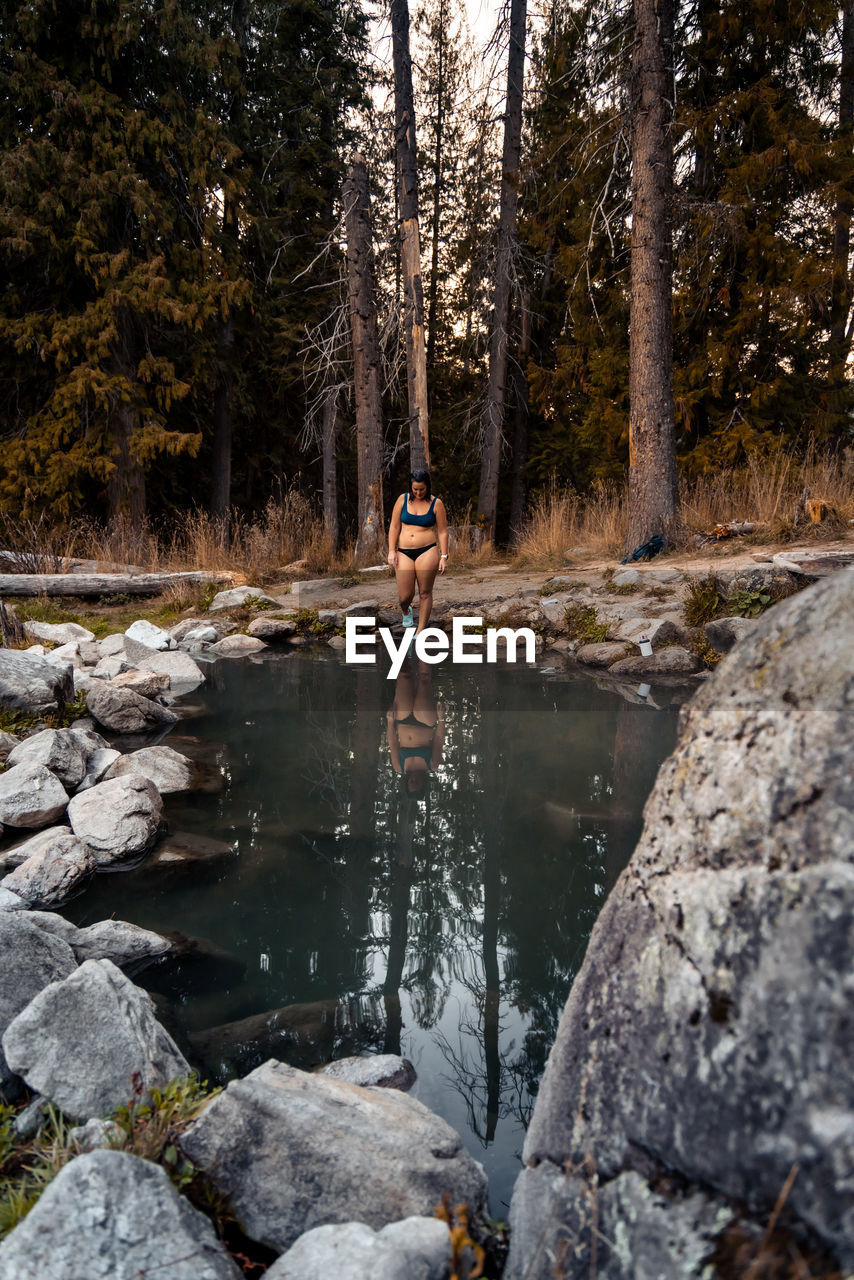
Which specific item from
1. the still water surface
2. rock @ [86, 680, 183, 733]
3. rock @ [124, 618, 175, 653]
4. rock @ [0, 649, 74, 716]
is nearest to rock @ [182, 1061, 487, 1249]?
the still water surface

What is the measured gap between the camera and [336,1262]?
1.36 meters

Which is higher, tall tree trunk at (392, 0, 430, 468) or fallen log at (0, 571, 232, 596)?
tall tree trunk at (392, 0, 430, 468)

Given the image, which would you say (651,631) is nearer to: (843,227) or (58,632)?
(58,632)

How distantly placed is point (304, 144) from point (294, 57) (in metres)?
2.18

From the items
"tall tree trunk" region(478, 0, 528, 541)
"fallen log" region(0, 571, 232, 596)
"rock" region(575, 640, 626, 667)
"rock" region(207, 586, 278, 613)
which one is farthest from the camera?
"tall tree trunk" region(478, 0, 528, 541)

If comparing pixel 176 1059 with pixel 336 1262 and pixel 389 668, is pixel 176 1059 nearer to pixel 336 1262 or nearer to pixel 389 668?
pixel 336 1262

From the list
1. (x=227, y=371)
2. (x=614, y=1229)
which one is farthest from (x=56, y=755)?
(x=227, y=371)

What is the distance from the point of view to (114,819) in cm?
406

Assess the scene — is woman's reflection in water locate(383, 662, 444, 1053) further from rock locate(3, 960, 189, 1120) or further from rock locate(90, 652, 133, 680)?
rock locate(90, 652, 133, 680)

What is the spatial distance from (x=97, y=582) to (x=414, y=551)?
17.9ft

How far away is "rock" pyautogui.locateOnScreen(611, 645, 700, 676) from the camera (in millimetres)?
7559

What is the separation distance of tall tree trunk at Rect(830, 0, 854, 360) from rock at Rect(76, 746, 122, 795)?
13.0 meters

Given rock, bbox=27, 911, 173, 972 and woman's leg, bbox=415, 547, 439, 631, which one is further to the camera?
woman's leg, bbox=415, 547, 439, 631

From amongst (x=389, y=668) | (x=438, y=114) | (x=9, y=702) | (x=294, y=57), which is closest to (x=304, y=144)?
(x=294, y=57)
